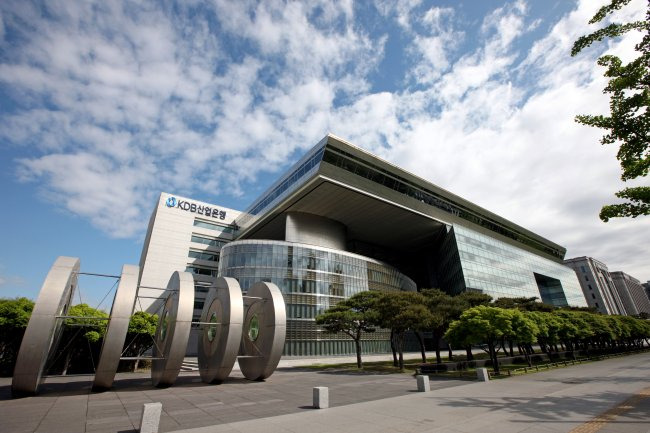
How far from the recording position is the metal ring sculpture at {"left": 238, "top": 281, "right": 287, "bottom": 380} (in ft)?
72.5

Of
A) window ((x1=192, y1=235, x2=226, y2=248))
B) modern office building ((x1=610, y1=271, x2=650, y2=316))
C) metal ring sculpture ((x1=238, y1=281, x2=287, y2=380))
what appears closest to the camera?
metal ring sculpture ((x1=238, y1=281, x2=287, y2=380))

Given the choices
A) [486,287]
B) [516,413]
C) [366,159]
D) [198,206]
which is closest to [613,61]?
[516,413]

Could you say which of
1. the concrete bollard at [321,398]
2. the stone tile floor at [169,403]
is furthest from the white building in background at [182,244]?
the concrete bollard at [321,398]

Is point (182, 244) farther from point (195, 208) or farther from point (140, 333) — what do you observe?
point (140, 333)

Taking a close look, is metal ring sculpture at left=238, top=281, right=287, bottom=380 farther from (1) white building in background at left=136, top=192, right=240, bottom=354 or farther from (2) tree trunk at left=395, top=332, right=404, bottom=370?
(1) white building in background at left=136, top=192, right=240, bottom=354

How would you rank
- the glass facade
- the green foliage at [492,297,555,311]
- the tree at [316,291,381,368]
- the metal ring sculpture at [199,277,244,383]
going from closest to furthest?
the metal ring sculpture at [199,277,244,383] → the tree at [316,291,381,368] → the green foliage at [492,297,555,311] → the glass facade

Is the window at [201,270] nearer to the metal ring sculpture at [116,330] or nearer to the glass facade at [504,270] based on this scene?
the glass facade at [504,270]

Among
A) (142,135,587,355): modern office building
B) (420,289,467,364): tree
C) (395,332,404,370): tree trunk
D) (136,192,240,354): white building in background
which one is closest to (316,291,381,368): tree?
(395,332,404,370): tree trunk

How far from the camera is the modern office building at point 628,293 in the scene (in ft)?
555

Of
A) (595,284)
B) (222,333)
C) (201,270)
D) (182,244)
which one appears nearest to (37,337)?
(222,333)

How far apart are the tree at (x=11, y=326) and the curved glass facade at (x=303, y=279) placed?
92.9 feet

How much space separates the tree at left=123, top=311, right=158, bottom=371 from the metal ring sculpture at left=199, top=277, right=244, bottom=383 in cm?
1331

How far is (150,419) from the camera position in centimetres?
1046

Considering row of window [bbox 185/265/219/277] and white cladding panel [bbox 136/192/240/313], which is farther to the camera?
row of window [bbox 185/265/219/277]
